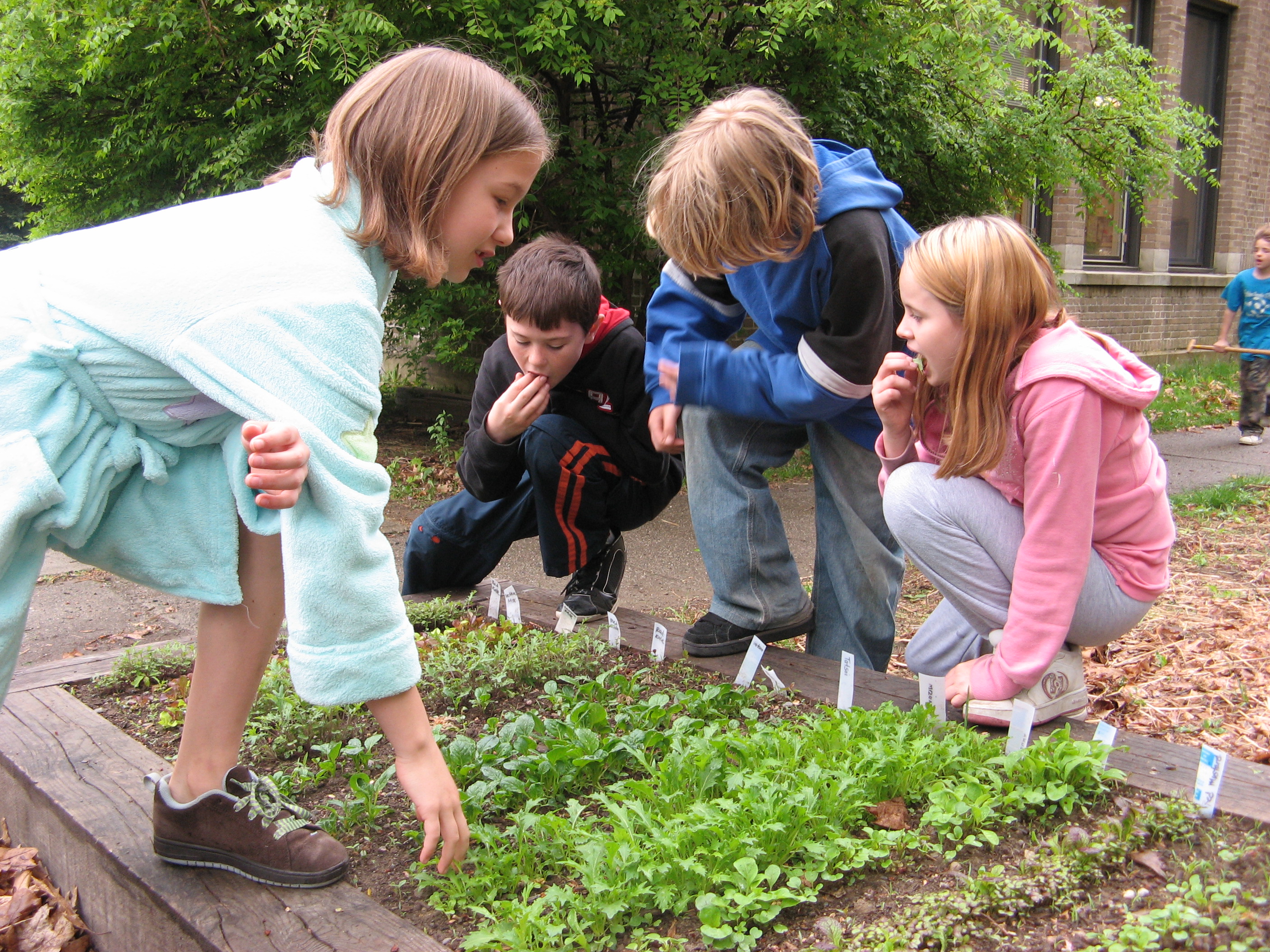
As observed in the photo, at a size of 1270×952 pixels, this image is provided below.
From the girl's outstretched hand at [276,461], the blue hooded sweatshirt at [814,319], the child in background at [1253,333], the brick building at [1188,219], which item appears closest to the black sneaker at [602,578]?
the blue hooded sweatshirt at [814,319]

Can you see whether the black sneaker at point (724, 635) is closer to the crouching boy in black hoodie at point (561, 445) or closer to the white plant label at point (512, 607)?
the crouching boy in black hoodie at point (561, 445)

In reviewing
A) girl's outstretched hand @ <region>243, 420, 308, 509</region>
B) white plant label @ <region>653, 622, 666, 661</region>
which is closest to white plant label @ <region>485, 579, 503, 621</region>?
white plant label @ <region>653, 622, 666, 661</region>

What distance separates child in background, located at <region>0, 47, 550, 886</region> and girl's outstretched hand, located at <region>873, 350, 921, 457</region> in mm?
991

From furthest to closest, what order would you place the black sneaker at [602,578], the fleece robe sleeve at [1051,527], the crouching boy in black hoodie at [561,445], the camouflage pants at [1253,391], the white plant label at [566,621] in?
the camouflage pants at [1253,391] → the black sneaker at [602,578] → the crouching boy in black hoodie at [561,445] → the white plant label at [566,621] → the fleece robe sleeve at [1051,527]

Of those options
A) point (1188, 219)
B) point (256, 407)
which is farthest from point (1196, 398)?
point (256, 407)

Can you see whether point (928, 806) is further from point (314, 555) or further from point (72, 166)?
point (72, 166)

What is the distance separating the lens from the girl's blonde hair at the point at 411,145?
1.71m

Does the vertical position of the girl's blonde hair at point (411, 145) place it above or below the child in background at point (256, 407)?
above

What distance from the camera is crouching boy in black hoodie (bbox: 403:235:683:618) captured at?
10.4ft

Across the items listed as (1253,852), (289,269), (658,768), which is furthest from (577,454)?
(1253,852)

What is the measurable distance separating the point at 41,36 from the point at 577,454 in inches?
186

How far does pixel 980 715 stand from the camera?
2.15 metres

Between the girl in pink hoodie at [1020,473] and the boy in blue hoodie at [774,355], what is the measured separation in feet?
0.91

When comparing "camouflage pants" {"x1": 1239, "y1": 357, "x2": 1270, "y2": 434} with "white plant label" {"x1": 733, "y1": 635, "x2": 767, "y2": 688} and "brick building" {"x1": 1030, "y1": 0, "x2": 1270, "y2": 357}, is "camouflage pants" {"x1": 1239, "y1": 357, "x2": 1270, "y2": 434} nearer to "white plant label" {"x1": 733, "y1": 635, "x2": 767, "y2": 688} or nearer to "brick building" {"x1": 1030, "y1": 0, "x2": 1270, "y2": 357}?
"brick building" {"x1": 1030, "y1": 0, "x2": 1270, "y2": 357}
